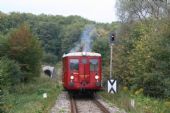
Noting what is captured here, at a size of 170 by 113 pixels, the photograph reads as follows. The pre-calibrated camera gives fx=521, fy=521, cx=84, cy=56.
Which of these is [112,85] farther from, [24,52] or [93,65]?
[24,52]

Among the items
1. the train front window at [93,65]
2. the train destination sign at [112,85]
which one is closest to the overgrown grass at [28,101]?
the train front window at [93,65]

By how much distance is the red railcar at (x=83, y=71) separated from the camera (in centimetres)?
2861

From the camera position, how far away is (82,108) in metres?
24.2

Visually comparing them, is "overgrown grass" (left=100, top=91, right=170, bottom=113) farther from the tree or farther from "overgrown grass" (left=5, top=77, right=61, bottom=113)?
the tree

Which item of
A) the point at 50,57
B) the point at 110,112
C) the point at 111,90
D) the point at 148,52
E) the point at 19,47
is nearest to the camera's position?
the point at 110,112

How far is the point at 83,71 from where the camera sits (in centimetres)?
2873

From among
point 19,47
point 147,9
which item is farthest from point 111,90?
point 147,9

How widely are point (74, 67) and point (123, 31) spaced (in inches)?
1420

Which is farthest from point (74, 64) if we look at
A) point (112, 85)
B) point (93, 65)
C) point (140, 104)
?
point (140, 104)

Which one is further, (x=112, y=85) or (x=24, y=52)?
(x=24, y=52)

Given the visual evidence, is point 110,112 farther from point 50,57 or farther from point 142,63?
point 50,57

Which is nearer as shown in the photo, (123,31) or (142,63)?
(142,63)

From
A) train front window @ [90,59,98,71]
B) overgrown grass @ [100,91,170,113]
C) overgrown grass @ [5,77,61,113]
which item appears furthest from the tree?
overgrown grass @ [100,91,170,113]

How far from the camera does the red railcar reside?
93.9ft
